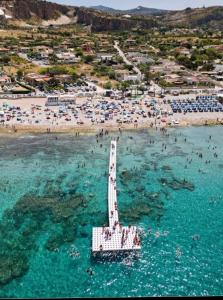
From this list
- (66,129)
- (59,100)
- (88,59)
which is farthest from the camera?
(88,59)

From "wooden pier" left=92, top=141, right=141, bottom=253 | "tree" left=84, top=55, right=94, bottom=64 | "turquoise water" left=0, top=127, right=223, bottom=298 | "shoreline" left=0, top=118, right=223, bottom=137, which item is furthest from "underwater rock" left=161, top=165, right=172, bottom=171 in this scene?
"tree" left=84, top=55, right=94, bottom=64

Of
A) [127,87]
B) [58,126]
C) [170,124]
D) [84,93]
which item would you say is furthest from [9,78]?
[170,124]

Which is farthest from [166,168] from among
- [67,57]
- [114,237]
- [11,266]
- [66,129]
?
[67,57]

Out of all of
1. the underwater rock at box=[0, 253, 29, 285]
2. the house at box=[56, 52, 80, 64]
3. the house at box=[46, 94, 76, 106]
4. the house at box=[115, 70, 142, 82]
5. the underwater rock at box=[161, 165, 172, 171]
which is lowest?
the underwater rock at box=[0, 253, 29, 285]

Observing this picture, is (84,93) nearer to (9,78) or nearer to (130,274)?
(9,78)

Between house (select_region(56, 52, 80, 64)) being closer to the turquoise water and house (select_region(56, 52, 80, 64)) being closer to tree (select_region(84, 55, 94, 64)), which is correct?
tree (select_region(84, 55, 94, 64))

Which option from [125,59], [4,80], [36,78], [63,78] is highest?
[125,59]

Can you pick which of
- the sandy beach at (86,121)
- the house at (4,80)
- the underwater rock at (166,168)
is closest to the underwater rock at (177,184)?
the underwater rock at (166,168)

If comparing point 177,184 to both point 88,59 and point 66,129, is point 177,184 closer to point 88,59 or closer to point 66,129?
point 66,129
